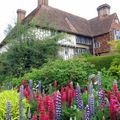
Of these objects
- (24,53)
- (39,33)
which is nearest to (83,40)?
(39,33)

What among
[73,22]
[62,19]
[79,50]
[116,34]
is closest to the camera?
[62,19]

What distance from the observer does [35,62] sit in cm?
1608

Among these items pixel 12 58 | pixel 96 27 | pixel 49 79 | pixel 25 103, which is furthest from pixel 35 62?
pixel 96 27

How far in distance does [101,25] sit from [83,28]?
2.51m

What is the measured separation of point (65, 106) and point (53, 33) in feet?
46.4

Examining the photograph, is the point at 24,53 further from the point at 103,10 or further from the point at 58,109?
the point at 103,10

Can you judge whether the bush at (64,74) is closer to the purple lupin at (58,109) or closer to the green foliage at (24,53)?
the purple lupin at (58,109)

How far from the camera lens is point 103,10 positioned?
124 ft

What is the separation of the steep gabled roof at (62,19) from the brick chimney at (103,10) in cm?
247

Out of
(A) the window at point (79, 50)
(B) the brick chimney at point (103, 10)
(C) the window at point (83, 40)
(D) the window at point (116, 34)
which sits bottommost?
(A) the window at point (79, 50)

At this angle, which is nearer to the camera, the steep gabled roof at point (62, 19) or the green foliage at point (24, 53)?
the green foliage at point (24, 53)

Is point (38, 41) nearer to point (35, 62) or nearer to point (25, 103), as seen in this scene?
point (35, 62)

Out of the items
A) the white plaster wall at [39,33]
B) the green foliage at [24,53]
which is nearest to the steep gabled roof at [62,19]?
the white plaster wall at [39,33]

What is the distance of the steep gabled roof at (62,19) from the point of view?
1226 inches
